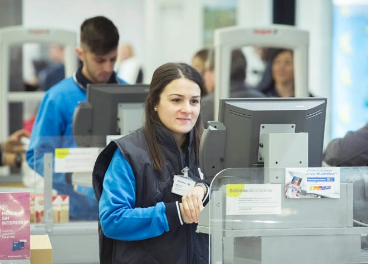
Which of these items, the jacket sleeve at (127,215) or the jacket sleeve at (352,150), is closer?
the jacket sleeve at (127,215)

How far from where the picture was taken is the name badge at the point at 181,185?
302 cm

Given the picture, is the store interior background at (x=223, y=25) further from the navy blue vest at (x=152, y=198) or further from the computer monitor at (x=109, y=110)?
the navy blue vest at (x=152, y=198)

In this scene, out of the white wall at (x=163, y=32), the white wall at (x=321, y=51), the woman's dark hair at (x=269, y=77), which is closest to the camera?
the woman's dark hair at (x=269, y=77)

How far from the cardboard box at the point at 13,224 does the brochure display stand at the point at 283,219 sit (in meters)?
0.60

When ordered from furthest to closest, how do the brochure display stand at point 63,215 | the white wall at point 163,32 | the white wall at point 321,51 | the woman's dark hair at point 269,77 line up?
the white wall at point 163,32
the white wall at point 321,51
the woman's dark hair at point 269,77
the brochure display stand at point 63,215

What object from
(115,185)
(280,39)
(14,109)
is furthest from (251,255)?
(14,109)

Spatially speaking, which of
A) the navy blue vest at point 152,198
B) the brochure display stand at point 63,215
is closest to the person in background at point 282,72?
the brochure display stand at point 63,215

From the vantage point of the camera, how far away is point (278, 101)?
3023mm

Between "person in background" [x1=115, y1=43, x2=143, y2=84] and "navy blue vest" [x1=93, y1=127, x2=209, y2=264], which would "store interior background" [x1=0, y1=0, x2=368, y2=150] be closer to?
"person in background" [x1=115, y1=43, x2=143, y2=84]

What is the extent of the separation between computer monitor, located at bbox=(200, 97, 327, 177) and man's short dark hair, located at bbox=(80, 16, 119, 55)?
1412mm

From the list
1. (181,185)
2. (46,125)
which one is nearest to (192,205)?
(181,185)

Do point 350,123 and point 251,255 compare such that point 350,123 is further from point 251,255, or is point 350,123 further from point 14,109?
point 251,255

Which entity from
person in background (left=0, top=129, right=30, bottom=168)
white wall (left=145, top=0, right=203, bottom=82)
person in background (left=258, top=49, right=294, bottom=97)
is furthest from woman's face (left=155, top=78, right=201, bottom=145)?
white wall (left=145, top=0, right=203, bottom=82)

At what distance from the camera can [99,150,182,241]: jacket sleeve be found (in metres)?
2.89
